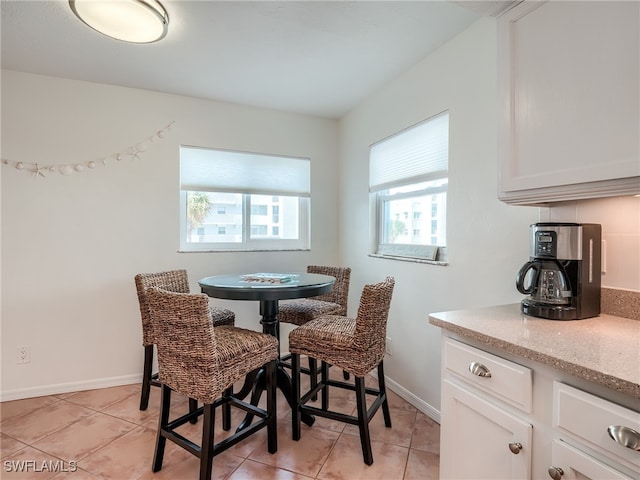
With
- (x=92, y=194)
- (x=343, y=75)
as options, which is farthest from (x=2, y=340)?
(x=343, y=75)

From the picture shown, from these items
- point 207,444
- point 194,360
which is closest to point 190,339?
point 194,360

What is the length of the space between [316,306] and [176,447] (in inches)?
47.5

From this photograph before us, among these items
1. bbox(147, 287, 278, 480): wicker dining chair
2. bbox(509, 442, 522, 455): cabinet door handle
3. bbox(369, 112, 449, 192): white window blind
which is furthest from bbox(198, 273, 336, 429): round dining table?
bbox(509, 442, 522, 455): cabinet door handle

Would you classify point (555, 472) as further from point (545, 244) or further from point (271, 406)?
point (271, 406)

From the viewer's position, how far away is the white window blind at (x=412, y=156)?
2.18 metres

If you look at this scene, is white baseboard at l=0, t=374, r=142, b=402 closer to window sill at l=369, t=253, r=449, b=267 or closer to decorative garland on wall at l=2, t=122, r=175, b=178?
decorative garland on wall at l=2, t=122, r=175, b=178

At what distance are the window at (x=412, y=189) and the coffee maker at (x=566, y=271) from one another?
910mm

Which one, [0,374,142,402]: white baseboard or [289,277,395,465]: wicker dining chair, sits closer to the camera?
[289,277,395,465]: wicker dining chair

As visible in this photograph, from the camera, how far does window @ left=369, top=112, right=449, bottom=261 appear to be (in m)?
2.22

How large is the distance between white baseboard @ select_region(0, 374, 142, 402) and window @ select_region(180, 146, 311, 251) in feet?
3.71

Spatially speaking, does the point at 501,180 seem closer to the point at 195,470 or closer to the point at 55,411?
the point at 195,470

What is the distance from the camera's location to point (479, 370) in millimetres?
1092

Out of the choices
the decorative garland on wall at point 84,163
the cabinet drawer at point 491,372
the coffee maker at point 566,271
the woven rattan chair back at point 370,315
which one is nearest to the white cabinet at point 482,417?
the cabinet drawer at point 491,372

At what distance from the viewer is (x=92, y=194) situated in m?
2.64
